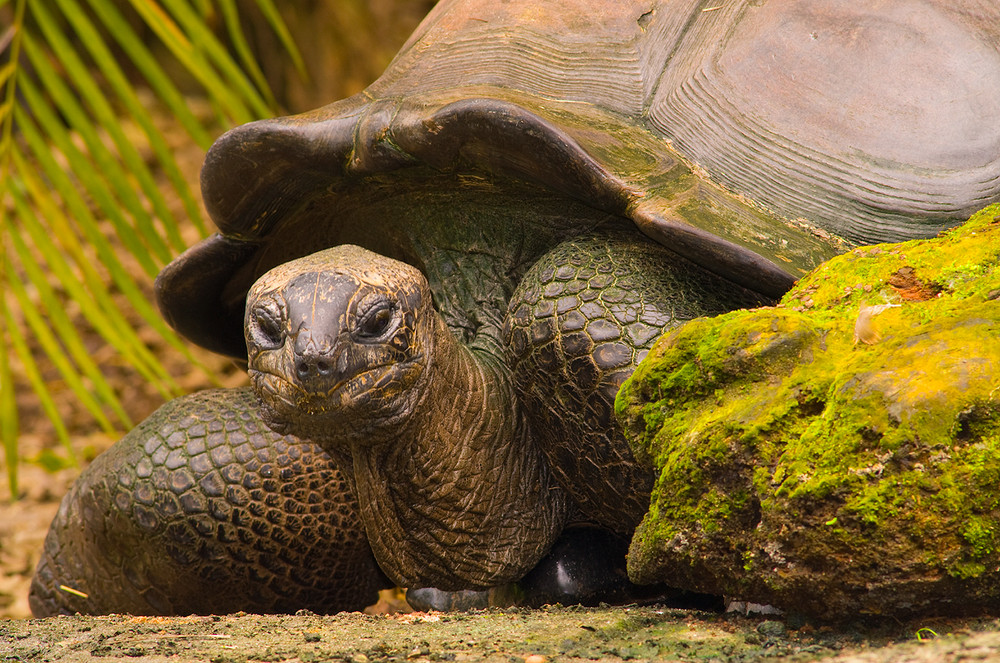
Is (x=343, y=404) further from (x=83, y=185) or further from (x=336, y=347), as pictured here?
(x=83, y=185)

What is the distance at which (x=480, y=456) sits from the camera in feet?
8.77

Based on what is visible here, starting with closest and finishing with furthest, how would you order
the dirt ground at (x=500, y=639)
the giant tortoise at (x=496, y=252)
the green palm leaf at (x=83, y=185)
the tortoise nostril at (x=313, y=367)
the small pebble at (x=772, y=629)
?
the dirt ground at (x=500, y=639) < the small pebble at (x=772, y=629) < the tortoise nostril at (x=313, y=367) < the giant tortoise at (x=496, y=252) < the green palm leaf at (x=83, y=185)

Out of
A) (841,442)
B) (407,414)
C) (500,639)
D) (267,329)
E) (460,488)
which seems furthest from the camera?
(460,488)

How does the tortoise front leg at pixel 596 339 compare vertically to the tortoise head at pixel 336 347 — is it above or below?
below

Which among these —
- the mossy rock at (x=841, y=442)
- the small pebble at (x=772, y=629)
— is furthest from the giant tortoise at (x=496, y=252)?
the small pebble at (x=772, y=629)

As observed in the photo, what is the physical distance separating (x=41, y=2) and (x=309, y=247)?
1.77 m

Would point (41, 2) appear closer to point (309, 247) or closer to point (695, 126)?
point (309, 247)

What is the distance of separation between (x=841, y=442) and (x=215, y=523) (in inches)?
82.2

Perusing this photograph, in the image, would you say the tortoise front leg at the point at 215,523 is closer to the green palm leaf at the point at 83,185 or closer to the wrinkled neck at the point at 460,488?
the wrinkled neck at the point at 460,488

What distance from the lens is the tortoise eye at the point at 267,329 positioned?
2.25m

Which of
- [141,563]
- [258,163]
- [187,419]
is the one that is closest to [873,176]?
[258,163]

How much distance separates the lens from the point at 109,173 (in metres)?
4.05

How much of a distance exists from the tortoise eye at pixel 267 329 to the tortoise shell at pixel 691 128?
0.69m

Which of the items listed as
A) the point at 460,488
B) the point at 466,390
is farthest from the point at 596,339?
the point at 460,488
